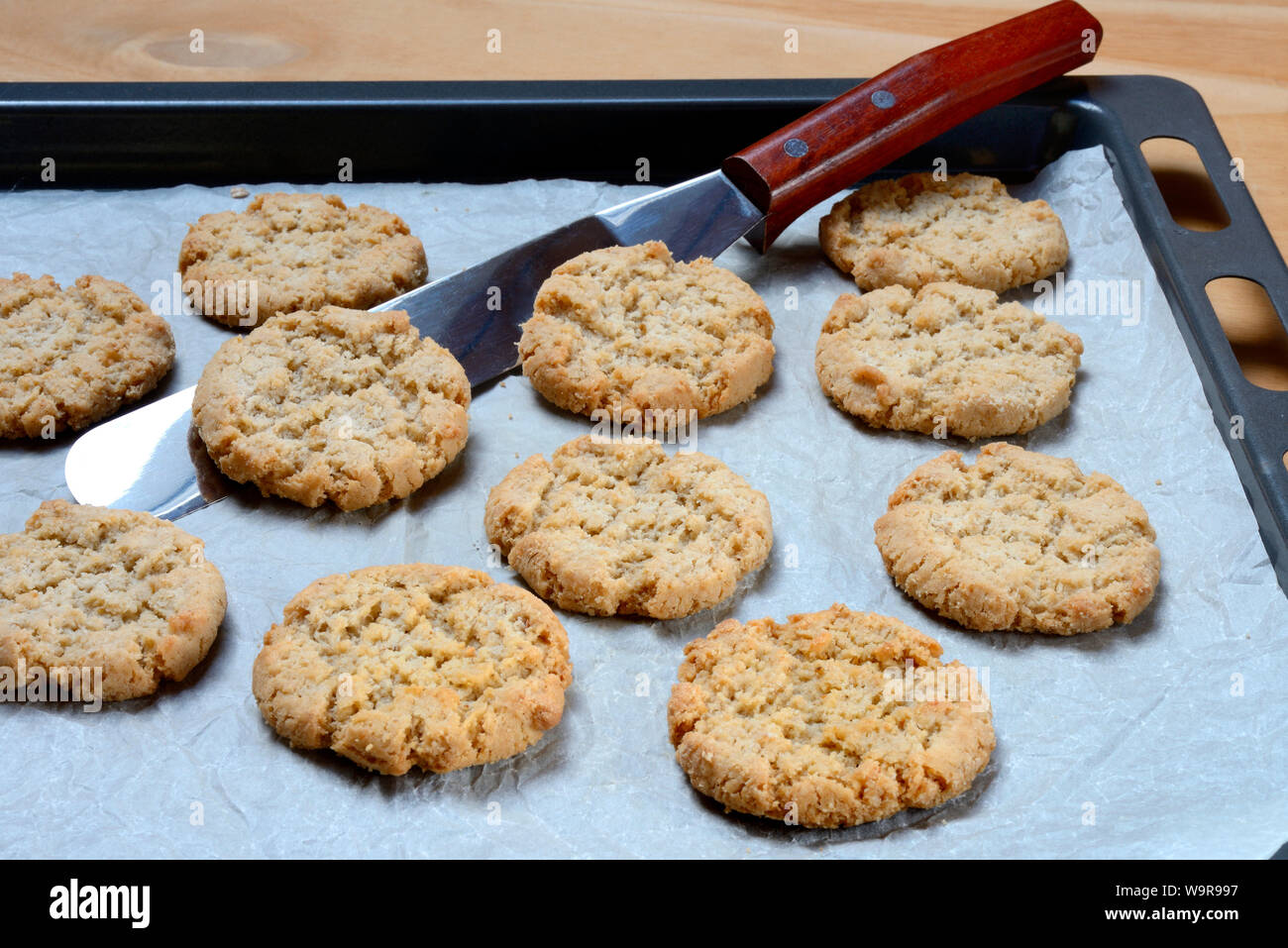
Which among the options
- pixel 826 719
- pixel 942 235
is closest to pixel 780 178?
pixel 942 235

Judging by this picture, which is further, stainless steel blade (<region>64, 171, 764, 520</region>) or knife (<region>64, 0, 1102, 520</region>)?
knife (<region>64, 0, 1102, 520</region>)

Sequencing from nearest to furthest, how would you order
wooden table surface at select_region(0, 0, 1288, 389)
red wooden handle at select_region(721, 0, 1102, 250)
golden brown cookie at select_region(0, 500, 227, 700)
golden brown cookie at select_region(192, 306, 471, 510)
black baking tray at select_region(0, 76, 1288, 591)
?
1. golden brown cookie at select_region(0, 500, 227, 700)
2. golden brown cookie at select_region(192, 306, 471, 510)
3. red wooden handle at select_region(721, 0, 1102, 250)
4. black baking tray at select_region(0, 76, 1288, 591)
5. wooden table surface at select_region(0, 0, 1288, 389)

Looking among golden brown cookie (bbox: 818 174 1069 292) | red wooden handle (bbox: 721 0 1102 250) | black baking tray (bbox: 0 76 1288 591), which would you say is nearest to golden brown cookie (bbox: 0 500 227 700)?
black baking tray (bbox: 0 76 1288 591)

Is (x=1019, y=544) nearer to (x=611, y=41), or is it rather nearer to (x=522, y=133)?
(x=522, y=133)

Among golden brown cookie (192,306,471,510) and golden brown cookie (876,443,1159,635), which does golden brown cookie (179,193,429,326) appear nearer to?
golden brown cookie (192,306,471,510)

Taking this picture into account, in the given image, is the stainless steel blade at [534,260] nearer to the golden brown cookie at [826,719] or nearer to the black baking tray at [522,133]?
the black baking tray at [522,133]

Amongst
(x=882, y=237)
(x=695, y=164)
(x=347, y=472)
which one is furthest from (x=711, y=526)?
(x=695, y=164)
